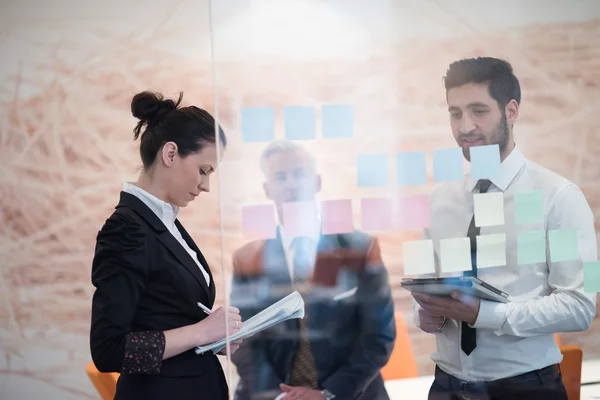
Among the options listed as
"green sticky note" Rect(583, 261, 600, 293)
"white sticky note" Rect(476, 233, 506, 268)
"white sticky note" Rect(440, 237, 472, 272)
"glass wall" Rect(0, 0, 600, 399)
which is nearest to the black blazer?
"glass wall" Rect(0, 0, 600, 399)

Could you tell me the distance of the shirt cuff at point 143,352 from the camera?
1.75 m

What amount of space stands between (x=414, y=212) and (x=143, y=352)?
2.69 ft

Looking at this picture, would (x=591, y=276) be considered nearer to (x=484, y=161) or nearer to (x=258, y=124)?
(x=484, y=161)

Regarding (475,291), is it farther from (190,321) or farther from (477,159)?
(190,321)

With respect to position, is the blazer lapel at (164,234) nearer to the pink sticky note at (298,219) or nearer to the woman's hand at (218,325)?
the woman's hand at (218,325)

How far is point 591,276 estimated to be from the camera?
1950 millimetres

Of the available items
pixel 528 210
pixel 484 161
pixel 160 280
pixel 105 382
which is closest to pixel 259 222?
pixel 160 280

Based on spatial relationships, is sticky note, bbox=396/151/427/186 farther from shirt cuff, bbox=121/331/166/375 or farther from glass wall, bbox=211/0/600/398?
shirt cuff, bbox=121/331/166/375

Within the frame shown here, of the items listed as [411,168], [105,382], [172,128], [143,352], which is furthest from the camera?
[105,382]

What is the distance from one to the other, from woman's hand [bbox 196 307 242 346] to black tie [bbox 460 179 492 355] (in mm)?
625

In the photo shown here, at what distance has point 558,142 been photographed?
1936mm

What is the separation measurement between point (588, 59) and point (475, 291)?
2.52 ft

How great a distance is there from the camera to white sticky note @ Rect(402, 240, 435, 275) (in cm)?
186

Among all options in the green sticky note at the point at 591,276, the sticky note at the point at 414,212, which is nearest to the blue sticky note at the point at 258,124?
the sticky note at the point at 414,212
